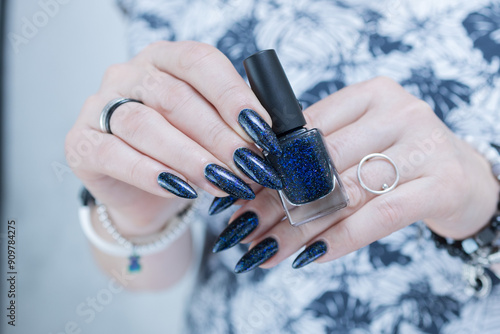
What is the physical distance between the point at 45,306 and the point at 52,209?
280mm

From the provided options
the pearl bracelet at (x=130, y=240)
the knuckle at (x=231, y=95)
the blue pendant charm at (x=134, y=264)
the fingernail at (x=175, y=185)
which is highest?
the knuckle at (x=231, y=95)

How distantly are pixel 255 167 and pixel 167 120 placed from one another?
0.14m

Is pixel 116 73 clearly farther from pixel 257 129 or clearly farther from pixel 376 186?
pixel 376 186

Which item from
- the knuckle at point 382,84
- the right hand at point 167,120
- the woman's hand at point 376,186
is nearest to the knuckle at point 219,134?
the right hand at point 167,120

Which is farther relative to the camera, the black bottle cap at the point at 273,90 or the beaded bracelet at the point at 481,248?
the beaded bracelet at the point at 481,248

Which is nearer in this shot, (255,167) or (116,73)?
(255,167)

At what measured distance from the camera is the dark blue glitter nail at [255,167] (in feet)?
1.43

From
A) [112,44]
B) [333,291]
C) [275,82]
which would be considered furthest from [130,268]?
[112,44]

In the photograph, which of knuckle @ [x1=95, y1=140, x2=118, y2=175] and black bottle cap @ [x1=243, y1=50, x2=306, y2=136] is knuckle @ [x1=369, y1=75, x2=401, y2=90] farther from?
knuckle @ [x1=95, y1=140, x2=118, y2=175]

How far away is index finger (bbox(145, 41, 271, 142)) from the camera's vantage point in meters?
0.44

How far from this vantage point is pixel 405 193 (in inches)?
18.9

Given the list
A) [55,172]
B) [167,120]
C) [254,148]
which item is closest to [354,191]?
[254,148]

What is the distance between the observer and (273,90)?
457 millimetres

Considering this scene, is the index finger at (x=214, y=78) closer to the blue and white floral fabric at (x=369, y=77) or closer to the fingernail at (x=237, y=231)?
the fingernail at (x=237, y=231)
